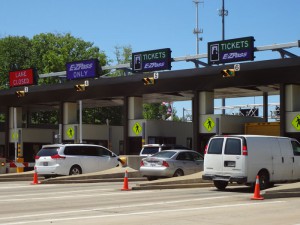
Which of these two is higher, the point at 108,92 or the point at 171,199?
the point at 108,92

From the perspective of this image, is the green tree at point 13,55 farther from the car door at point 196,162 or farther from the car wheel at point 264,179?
the car wheel at point 264,179

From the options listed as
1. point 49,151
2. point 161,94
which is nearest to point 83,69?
point 161,94

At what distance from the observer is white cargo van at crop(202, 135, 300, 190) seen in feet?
67.1

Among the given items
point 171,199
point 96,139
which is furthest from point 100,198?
point 96,139

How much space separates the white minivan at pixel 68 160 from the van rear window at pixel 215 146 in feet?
32.2

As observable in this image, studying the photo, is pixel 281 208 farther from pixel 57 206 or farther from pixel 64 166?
pixel 64 166

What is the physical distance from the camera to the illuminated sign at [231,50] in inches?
1336

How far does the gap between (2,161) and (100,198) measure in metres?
18.0

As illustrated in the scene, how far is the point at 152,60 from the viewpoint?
3816cm

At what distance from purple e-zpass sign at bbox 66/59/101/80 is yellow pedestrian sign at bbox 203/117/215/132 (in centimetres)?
904

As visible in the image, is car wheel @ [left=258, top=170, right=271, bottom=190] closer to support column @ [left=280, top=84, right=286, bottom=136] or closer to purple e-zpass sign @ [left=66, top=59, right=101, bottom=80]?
support column @ [left=280, top=84, right=286, bottom=136]

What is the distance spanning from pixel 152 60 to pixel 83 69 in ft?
19.1

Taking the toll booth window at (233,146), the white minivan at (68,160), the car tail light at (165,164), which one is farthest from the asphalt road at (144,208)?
the white minivan at (68,160)

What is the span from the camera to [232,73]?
3250 cm
